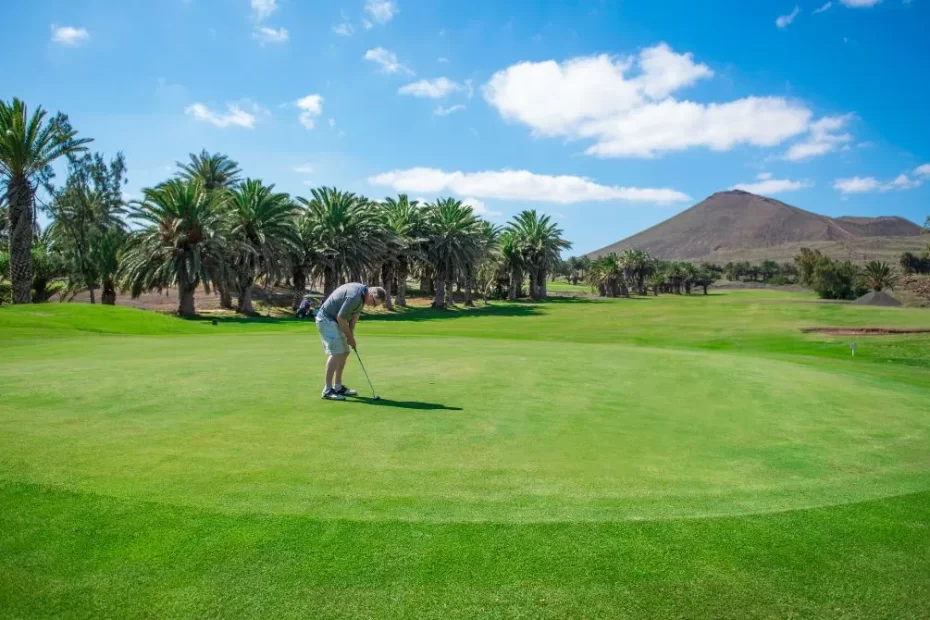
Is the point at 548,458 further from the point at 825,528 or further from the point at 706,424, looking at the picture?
the point at 706,424

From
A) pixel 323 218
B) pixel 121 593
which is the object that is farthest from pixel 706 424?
pixel 323 218

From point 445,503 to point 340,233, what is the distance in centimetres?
6206

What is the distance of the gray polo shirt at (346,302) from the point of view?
11.1 m

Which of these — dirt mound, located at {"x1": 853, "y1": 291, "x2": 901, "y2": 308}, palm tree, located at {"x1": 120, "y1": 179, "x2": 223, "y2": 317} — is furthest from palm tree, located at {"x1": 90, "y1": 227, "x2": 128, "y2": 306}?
dirt mound, located at {"x1": 853, "y1": 291, "x2": 901, "y2": 308}

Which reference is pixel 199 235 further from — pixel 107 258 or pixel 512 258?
pixel 512 258

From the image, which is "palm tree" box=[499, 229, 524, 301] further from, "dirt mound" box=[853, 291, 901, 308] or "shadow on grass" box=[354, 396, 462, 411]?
"shadow on grass" box=[354, 396, 462, 411]

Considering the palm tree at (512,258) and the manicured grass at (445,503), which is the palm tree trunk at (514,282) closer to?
the palm tree at (512,258)

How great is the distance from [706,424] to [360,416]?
5655 mm

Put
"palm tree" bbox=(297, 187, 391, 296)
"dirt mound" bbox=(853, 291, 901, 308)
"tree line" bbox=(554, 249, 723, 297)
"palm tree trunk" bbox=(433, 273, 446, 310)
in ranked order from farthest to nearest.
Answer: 1. "tree line" bbox=(554, 249, 723, 297)
2. "dirt mound" bbox=(853, 291, 901, 308)
3. "palm tree trunk" bbox=(433, 273, 446, 310)
4. "palm tree" bbox=(297, 187, 391, 296)

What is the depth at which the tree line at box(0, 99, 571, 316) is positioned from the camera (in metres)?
43.9

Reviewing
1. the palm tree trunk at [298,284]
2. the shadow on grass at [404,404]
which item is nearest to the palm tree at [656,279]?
the palm tree trunk at [298,284]

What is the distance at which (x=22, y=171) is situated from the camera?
4328 centimetres

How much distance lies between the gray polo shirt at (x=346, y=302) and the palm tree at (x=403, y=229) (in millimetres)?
64287

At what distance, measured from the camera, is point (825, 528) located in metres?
5.79
